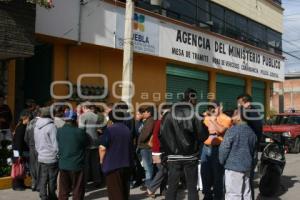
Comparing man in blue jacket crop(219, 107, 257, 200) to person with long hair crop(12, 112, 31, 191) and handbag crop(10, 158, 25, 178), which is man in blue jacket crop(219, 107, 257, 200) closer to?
person with long hair crop(12, 112, 31, 191)

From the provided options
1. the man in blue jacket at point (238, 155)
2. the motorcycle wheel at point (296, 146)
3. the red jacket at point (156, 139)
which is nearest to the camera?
the man in blue jacket at point (238, 155)

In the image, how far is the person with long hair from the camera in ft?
31.7

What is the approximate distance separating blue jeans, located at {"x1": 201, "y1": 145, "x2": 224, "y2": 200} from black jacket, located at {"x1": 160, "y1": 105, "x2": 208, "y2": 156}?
130 centimetres

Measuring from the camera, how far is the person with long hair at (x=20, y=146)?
9.66 metres

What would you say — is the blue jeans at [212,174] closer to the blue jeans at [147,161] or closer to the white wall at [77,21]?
the blue jeans at [147,161]

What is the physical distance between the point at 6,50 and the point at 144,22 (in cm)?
614

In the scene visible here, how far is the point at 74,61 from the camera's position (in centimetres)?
1429

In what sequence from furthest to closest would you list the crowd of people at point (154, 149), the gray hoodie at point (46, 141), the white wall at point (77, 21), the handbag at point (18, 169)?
the white wall at point (77, 21) → the handbag at point (18, 169) → the gray hoodie at point (46, 141) → the crowd of people at point (154, 149)

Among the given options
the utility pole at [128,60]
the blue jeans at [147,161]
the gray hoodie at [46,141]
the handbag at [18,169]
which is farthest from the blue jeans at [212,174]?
the handbag at [18,169]

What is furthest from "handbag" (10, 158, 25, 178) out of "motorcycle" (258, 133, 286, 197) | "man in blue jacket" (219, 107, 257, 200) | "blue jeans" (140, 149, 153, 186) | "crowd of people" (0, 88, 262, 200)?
"motorcycle" (258, 133, 286, 197)

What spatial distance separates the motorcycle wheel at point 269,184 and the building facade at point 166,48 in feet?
21.1

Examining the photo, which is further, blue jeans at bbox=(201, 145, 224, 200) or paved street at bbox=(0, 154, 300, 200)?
paved street at bbox=(0, 154, 300, 200)

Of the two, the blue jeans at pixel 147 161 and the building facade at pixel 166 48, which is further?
the building facade at pixel 166 48

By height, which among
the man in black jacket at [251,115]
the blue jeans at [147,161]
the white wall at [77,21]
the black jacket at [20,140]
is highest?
the white wall at [77,21]
